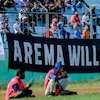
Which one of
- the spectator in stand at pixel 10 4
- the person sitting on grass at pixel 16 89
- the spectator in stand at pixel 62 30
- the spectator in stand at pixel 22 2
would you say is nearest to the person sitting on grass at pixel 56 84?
the person sitting on grass at pixel 16 89

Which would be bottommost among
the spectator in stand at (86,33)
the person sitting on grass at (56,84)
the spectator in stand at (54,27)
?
the person sitting on grass at (56,84)

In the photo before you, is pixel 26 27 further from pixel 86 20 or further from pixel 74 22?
pixel 86 20

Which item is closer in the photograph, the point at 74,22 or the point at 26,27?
the point at 26,27

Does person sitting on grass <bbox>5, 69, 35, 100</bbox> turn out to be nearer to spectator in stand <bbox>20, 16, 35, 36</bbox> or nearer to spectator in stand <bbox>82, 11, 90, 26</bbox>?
spectator in stand <bbox>20, 16, 35, 36</bbox>

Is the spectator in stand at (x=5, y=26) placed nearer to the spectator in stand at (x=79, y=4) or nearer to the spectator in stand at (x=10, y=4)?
the spectator in stand at (x=10, y=4)

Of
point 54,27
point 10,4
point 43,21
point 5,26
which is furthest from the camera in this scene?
point 10,4

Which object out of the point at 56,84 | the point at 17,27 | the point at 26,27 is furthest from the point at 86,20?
the point at 56,84

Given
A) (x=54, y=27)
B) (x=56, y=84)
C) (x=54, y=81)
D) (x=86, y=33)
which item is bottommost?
(x=56, y=84)

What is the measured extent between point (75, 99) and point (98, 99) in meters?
0.51

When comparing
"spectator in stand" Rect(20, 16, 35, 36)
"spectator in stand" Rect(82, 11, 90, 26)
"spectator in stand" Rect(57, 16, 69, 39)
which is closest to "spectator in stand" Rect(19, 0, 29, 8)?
"spectator in stand" Rect(57, 16, 69, 39)

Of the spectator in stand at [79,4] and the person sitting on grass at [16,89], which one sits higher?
the spectator in stand at [79,4]

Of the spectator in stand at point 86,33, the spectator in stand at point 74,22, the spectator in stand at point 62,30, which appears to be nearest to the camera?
the spectator in stand at point 62,30

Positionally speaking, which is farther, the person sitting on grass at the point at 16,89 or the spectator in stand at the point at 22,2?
the spectator in stand at the point at 22,2

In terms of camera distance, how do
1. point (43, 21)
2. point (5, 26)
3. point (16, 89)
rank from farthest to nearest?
1. point (43, 21)
2. point (5, 26)
3. point (16, 89)
